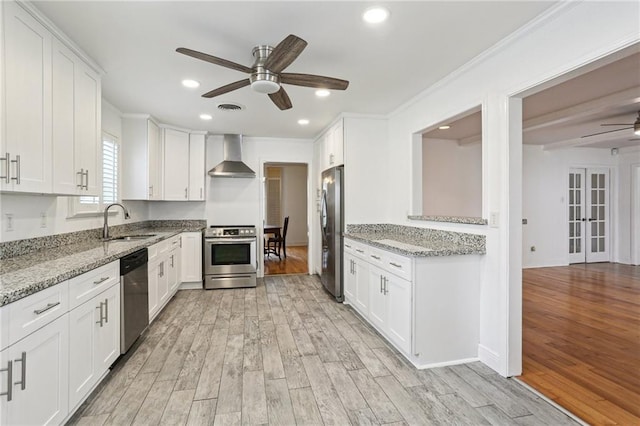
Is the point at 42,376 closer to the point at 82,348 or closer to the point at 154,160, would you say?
the point at 82,348

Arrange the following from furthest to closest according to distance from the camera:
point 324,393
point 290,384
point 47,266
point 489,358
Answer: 1. point 489,358
2. point 290,384
3. point 324,393
4. point 47,266

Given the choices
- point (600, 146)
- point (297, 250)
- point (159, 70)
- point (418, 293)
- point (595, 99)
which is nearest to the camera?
point (418, 293)

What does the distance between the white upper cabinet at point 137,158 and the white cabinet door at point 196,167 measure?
778mm

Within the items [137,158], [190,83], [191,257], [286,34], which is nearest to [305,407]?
[286,34]

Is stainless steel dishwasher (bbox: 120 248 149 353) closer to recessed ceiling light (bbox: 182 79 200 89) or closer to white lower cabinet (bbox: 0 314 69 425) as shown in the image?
white lower cabinet (bbox: 0 314 69 425)

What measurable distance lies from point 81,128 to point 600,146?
8.79 metres

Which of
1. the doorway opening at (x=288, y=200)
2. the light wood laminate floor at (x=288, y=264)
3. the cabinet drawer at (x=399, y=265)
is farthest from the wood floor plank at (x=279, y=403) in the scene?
the doorway opening at (x=288, y=200)

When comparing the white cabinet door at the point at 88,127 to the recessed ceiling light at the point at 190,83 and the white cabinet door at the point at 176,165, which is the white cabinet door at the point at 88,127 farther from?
the white cabinet door at the point at 176,165

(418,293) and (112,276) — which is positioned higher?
(112,276)

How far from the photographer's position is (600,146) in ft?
21.3

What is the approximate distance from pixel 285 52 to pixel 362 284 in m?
2.45

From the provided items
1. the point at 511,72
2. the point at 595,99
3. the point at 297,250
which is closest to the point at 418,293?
the point at 511,72

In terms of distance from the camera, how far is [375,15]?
1.97 metres

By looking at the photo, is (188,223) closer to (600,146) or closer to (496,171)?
(496,171)
